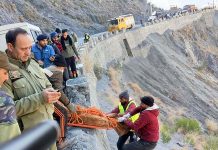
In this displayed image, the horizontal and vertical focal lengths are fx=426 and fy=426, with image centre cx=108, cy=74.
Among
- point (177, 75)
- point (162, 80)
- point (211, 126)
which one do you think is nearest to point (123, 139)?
point (211, 126)

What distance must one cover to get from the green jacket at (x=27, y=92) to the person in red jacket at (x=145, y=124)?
323 cm

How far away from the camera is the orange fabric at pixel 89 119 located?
6.73 metres

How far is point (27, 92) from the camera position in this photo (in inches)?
167

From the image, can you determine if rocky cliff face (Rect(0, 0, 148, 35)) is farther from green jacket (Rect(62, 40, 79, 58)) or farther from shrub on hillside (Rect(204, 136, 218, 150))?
green jacket (Rect(62, 40, 79, 58))

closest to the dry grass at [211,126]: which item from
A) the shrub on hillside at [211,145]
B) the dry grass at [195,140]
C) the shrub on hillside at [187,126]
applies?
the shrub on hillside at [187,126]

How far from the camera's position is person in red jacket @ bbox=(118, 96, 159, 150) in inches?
293

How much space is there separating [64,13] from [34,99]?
45.6 m

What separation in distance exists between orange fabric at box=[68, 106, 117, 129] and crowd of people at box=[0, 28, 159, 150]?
350 mm

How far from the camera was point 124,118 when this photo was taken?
25.7 ft

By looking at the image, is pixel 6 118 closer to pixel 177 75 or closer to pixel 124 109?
pixel 124 109

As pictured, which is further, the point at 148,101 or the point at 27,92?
the point at 148,101

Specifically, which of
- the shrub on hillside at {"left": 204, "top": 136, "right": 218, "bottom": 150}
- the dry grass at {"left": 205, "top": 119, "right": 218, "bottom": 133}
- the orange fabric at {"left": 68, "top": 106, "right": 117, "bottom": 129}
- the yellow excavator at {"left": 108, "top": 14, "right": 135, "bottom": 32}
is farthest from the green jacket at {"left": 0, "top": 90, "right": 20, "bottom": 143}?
the yellow excavator at {"left": 108, "top": 14, "right": 135, "bottom": 32}

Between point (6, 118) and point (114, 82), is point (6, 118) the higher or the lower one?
the higher one

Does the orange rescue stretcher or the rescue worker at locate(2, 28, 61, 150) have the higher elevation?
the rescue worker at locate(2, 28, 61, 150)
